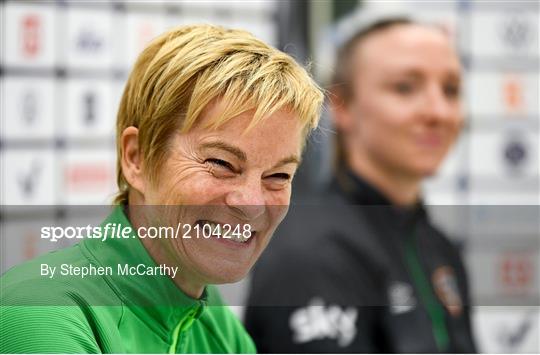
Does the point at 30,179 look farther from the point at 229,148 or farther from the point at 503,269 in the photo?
the point at 503,269

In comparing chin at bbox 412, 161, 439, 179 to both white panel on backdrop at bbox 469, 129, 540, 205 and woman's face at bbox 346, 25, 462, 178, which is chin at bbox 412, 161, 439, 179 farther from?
white panel on backdrop at bbox 469, 129, 540, 205

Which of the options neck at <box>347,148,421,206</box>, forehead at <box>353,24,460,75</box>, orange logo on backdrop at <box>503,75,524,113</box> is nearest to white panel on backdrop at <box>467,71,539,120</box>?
orange logo on backdrop at <box>503,75,524,113</box>

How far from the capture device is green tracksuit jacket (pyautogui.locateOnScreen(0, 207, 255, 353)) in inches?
28.8

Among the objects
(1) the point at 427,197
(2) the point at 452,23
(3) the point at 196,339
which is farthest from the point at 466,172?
(3) the point at 196,339

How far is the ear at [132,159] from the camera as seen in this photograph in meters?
0.77

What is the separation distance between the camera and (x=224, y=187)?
0.78m

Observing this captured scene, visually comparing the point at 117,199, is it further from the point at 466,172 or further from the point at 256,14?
the point at 466,172

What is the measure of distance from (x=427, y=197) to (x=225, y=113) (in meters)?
0.66

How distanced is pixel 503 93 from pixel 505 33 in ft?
0.37

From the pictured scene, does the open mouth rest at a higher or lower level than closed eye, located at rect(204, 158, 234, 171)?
lower

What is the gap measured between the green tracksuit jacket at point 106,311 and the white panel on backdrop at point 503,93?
2.58 ft

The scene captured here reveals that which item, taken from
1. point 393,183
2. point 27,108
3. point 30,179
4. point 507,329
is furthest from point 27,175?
point 507,329

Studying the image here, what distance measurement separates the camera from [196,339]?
0.82 metres

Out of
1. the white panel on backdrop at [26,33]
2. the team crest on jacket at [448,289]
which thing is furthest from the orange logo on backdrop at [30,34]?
the team crest on jacket at [448,289]
